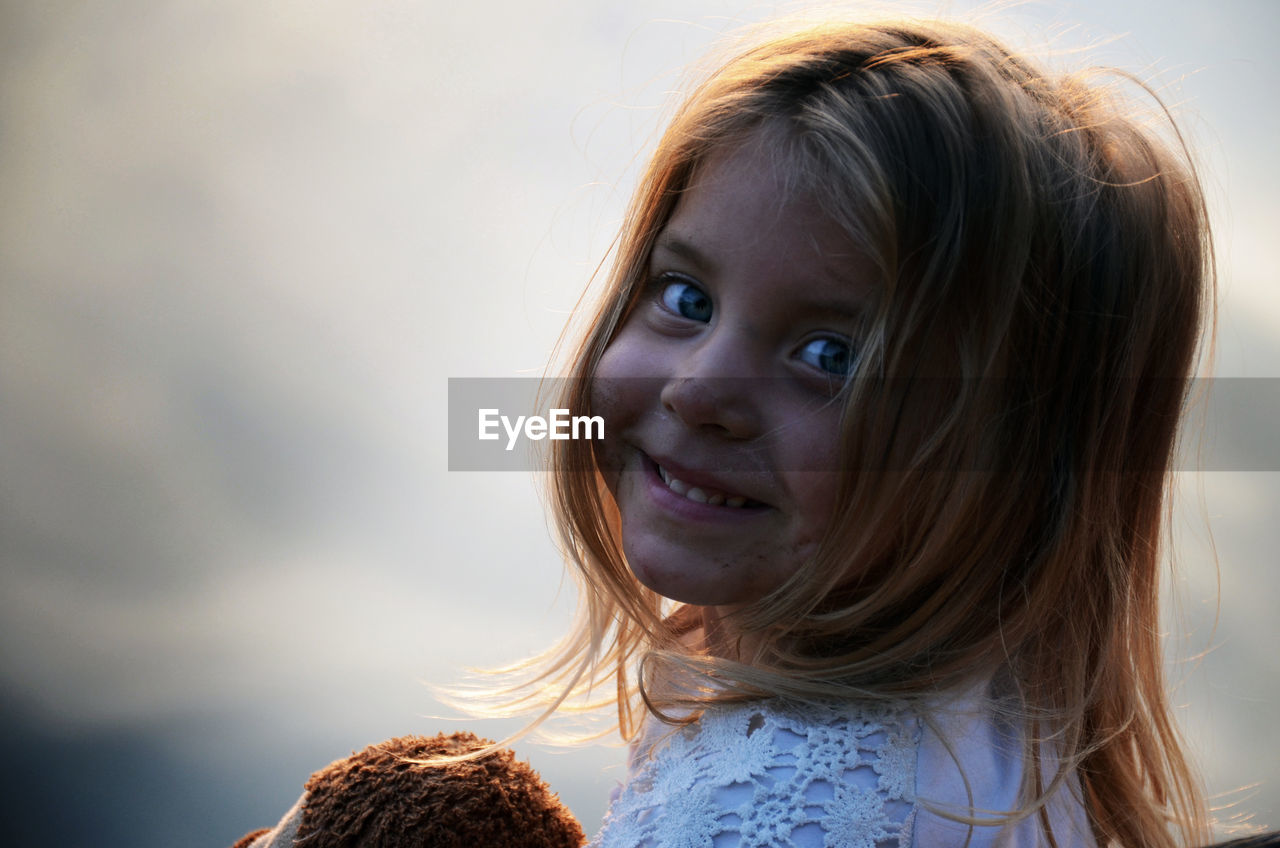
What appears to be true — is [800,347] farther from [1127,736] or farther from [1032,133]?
[1127,736]

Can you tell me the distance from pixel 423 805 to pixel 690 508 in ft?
0.68

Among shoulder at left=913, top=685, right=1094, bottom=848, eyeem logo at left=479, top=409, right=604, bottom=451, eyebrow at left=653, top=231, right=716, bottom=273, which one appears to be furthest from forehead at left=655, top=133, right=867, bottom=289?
shoulder at left=913, top=685, right=1094, bottom=848

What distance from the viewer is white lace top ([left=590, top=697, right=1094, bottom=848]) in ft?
1.48

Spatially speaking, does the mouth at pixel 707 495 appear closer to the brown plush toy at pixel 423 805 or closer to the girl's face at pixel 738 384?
the girl's face at pixel 738 384

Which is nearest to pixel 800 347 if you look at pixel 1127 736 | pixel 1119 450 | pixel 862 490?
pixel 862 490

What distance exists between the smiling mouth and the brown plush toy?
0.18m

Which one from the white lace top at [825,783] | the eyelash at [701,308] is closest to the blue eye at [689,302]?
the eyelash at [701,308]

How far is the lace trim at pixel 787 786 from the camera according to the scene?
17.8 inches

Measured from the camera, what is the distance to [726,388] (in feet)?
1.65

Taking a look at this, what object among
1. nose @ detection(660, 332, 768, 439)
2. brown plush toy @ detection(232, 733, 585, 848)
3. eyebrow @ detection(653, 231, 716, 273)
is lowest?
brown plush toy @ detection(232, 733, 585, 848)

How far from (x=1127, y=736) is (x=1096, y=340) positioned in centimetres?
25

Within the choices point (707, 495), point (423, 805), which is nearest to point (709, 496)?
point (707, 495)

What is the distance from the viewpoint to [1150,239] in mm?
537

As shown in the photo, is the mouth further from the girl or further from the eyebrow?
the eyebrow
